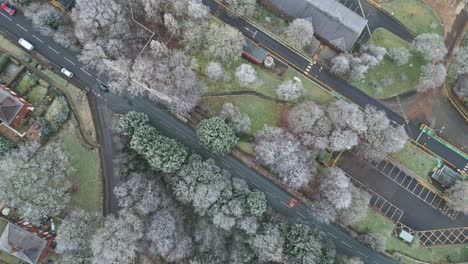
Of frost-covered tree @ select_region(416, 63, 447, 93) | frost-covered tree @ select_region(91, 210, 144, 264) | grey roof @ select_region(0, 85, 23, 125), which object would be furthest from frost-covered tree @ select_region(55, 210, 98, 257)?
frost-covered tree @ select_region(416, 63, 447, 93)

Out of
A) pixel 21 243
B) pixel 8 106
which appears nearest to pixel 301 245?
pixel 21 243

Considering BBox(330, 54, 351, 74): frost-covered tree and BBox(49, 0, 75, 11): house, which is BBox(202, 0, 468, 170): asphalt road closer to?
BBox(330, 54, 351, 74): frost-covered tree

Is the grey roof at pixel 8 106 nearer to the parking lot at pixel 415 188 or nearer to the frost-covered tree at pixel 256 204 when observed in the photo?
→ the frost-covered tree at pixel 256 204

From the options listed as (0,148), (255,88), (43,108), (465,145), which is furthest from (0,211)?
(465,145)

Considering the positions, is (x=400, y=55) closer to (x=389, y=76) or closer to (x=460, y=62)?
(x=389, y=76)

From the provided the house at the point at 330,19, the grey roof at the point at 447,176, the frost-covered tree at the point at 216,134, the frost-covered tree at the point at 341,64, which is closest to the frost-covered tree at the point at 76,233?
the frost-covered tree at the point at 216,134

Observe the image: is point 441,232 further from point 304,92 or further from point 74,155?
point 74,155
